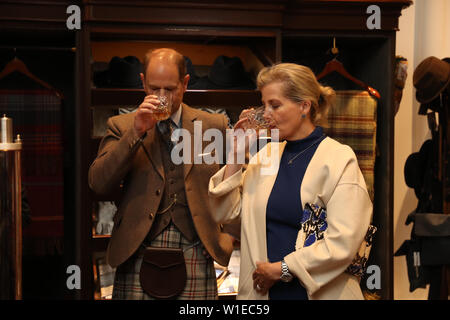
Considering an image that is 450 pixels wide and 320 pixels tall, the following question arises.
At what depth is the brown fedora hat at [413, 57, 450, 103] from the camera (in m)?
3.33

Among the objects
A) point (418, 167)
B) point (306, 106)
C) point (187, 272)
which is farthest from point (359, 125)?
point (187, 272)

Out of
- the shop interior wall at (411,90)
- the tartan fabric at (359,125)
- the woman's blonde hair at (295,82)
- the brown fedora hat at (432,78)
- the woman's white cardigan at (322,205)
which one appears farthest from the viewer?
the shop interior wall at (411,90)

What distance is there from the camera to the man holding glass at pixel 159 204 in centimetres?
223

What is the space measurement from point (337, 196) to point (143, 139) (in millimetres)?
803

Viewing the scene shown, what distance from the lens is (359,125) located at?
3625 millimetres

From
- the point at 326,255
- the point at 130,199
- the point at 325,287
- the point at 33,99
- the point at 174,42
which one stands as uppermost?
the point at 174,42

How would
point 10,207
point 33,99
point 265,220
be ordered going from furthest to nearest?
point 33,99 < point 265,220 < point 10,207

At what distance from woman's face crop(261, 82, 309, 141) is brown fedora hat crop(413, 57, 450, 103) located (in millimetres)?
1593

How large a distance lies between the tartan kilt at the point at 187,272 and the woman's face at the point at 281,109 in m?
0.60

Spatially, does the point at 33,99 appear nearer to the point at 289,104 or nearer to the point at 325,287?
the point at 289,104

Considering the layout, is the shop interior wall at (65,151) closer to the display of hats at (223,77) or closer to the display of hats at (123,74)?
the display of hats at (123,74)

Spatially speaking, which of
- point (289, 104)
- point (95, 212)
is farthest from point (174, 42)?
point (289, 104)

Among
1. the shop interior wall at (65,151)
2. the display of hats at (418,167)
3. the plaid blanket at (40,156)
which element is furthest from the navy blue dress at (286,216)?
the shop interior wall at (65,151)

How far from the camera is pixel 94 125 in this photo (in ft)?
11.2
